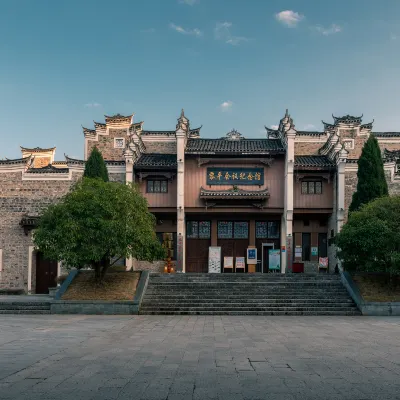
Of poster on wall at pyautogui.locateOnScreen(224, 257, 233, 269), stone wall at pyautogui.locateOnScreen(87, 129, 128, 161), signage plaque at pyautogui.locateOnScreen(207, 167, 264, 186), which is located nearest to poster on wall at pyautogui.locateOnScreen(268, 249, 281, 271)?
poster on wall at pyautogui.locateOnScreen(224, 257, 233, 269)

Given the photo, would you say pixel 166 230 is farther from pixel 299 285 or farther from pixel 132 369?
pixel 132 369

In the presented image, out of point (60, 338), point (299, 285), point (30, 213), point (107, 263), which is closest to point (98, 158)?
point (30, 213)

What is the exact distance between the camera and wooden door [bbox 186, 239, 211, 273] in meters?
25.8

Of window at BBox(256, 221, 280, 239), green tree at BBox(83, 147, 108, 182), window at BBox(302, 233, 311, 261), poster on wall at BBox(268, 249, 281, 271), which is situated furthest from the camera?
window at BBox(256, 221, 280, 239)

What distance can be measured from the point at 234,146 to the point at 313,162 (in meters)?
4.60

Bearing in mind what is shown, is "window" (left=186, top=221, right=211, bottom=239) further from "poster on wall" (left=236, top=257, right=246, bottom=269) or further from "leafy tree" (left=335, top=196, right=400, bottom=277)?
"leafy tree" (left=335, top=196, right=400, bottom=277)

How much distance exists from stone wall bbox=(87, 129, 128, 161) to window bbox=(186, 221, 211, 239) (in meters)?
7.19

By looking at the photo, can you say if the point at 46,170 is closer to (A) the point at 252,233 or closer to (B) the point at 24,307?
(B) the point at 24,307

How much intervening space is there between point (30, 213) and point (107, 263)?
8529mm

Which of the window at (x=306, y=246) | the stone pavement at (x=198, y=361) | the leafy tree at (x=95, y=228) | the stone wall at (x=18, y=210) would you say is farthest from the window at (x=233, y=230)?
the stone pavement at (x=198, y=361)

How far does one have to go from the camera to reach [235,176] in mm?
25141

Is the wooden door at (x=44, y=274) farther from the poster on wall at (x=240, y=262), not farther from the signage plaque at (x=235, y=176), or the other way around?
the poster on wall at (x=240, y=262)

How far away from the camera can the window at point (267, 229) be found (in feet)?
85.6

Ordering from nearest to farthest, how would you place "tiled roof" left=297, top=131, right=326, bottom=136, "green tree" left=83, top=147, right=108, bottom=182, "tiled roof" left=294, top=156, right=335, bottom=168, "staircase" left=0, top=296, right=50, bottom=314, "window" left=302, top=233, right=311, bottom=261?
"staircase" left=0, top=296, right=50, bottom=314
"green tree" left=83, top=147, right=108, bottom=182
"tiled roof" left=294, top=156, right=335, bottom=168
"window" left=302, top=233, right=311, bottom=261
"tiled roof" left=297, top=131, right=326, bottom=136
